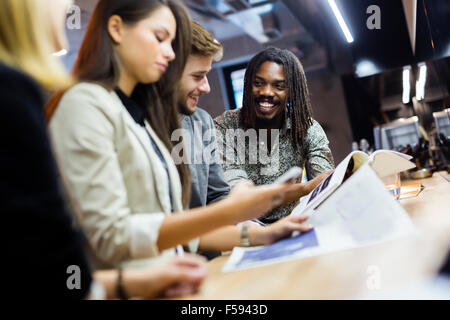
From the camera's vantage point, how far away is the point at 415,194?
1.58 m

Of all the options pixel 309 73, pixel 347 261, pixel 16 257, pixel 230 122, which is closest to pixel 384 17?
pixel 230 122

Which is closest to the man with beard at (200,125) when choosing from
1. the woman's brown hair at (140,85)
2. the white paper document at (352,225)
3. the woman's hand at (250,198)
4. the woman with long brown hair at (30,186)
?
the woman's brown hair at (140,85)

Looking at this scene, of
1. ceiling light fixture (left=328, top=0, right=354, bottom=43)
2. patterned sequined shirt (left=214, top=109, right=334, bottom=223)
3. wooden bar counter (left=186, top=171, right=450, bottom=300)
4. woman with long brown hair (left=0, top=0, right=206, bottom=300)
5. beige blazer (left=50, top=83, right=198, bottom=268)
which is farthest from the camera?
ceiling light fixture (left=328, top=0, right=354, bottom=43)

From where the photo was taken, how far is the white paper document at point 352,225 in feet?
2.61

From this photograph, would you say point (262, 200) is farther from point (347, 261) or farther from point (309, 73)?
point (309, 73)

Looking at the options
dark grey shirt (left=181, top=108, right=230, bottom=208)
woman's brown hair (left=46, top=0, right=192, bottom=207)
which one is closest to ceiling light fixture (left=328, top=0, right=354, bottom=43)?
dark grey shirt (left=181, top=108, right=230, bottom=208)

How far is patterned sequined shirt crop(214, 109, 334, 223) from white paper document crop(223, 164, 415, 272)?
992 mm

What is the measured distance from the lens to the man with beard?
1.44 meters

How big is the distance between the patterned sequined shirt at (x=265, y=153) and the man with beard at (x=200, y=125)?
1.20 ft

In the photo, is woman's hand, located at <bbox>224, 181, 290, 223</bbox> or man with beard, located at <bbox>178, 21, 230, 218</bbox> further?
man with beard, located at <bbox>178, 21, 230, 218</bbox>

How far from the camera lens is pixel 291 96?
2.01 meters

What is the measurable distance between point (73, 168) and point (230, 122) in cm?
138

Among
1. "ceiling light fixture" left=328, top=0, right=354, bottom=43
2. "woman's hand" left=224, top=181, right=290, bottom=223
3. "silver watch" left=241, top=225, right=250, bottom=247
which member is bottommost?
"silver watch" left=241, top=225, right=250, bottom=247

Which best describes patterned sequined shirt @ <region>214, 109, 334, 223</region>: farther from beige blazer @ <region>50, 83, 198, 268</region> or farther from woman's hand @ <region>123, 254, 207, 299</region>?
woman's hand @ <region>123, 254, 207, 299</region>
